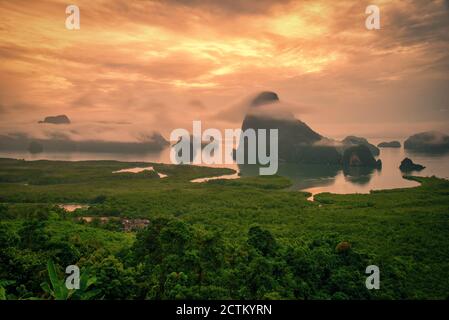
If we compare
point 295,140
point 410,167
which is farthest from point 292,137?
point 410,167

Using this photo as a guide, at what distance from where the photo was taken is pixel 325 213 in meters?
24.2

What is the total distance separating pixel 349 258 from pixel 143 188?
96.3ft

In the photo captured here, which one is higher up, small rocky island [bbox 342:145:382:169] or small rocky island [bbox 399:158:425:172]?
small rocky island [bbox 342:145:382:169]

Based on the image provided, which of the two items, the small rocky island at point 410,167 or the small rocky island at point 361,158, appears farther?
the small rocky island at point 361,158

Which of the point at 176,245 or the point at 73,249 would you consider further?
the point at 73,249

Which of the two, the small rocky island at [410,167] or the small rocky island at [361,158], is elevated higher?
the small rocky island at [361,158]

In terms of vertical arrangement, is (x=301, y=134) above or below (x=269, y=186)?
above

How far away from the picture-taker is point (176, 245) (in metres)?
8.99

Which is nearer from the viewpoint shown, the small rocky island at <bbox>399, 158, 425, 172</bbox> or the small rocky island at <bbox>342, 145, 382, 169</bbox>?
the small rocky island at <bbox>399, 158, 425, 172</bbox>

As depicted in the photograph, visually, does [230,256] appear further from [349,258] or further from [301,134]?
[301,134]
